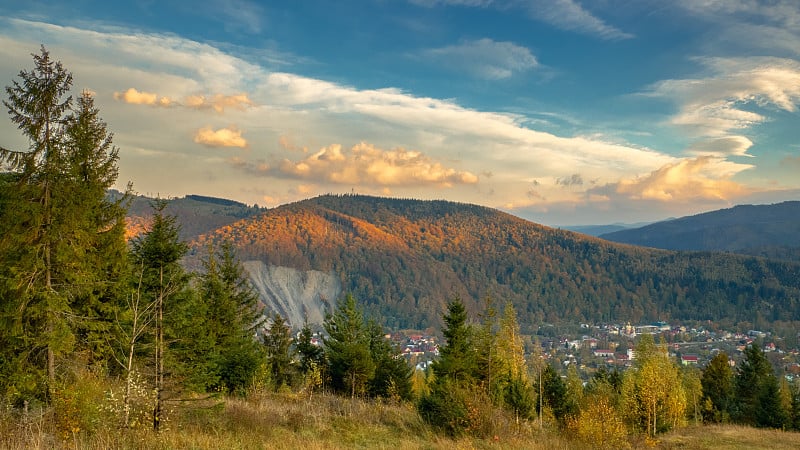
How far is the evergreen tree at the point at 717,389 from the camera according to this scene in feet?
178

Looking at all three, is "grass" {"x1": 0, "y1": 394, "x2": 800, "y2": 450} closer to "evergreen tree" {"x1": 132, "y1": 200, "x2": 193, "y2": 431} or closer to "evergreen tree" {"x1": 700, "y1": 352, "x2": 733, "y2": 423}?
"evergreen tree" {"x1": 132, "y1": 200, "x2": 193, "y2": 431}

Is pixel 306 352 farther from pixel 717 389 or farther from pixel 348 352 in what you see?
pixel 717 389

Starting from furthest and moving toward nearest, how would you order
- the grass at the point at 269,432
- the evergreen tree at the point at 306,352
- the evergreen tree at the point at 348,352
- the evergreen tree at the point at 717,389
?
the evergreen tree at the point at 717,389 → the evergreen tree at the point at 306,352 → the evergreen tree at the point at 348,352 → the grass at the point at 269,432

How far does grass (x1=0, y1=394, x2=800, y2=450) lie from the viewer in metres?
8.53

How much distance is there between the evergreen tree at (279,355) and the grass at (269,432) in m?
24.6

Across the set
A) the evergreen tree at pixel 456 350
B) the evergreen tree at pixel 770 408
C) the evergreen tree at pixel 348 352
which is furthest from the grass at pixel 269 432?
the evergreen tree at pixel 770 408

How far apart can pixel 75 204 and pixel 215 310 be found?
1935cm

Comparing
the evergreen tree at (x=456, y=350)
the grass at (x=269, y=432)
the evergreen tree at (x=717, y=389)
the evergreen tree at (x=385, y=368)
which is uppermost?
the grass at (x=269, y=432)

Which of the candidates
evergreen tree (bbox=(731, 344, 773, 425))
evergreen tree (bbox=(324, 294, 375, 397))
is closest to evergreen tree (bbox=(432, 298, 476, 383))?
evergreen tree (bbox=(324, 294, 375, 397))

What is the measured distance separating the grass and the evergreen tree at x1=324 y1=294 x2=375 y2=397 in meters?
19.4

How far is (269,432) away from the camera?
11.6m

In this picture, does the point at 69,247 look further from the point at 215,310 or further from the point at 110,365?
the point at 215,310

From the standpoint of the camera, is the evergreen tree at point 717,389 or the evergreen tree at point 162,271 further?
the evergreen tree at point 717,389

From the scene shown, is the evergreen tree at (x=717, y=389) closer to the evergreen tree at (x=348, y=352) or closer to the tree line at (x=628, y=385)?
the tree line at (x=628, y=385)
